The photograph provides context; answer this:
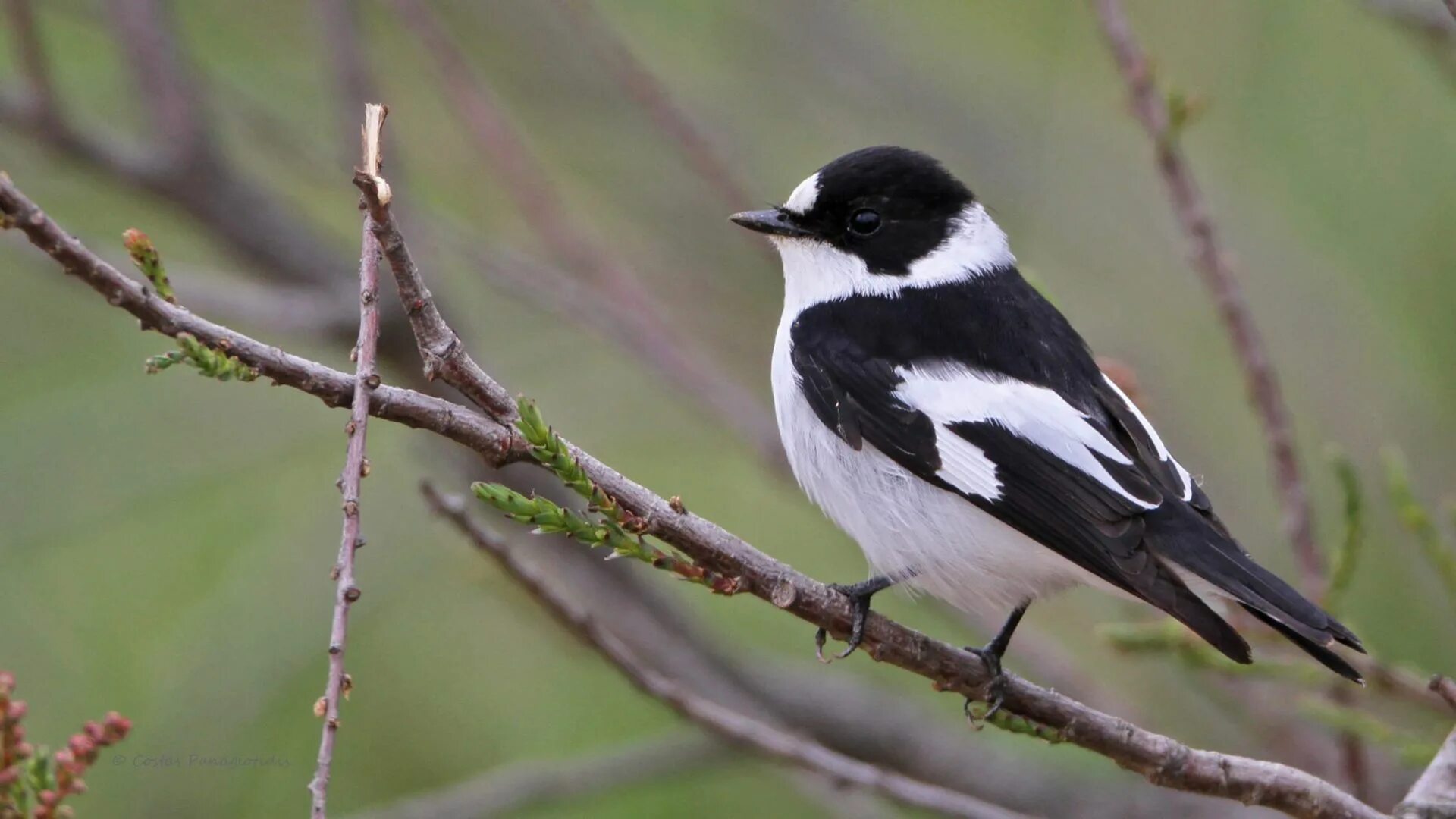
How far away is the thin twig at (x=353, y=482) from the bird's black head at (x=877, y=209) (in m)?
1.61

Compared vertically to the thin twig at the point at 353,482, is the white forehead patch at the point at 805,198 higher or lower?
higher

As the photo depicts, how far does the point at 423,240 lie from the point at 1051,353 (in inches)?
68.4

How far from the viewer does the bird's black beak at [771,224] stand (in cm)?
311

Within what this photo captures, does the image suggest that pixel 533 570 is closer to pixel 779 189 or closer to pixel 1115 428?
pixel 1115 428

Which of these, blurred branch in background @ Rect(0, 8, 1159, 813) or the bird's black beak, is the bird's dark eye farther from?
blurred branch in background @ Rect(0, 8, 1159, 813)

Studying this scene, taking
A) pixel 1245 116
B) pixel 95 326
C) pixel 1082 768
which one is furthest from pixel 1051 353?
pixel 95 326

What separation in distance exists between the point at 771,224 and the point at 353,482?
1.81 metres

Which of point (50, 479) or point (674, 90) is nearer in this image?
point (50, 479)

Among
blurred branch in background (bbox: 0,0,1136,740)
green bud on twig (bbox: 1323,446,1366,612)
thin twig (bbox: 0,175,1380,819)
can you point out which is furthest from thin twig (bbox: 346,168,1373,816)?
blurred branch in background (bbox: 0,0,1136,740)

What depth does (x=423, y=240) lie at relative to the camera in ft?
12.4

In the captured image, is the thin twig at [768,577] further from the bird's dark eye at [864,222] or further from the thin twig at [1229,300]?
the bird's dark eye at [864,222]

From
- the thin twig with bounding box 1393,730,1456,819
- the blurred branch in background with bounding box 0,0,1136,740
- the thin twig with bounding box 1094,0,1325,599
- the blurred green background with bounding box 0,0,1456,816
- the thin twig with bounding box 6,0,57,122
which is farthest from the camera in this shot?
the blurred green background with bounding box 0,0,1456,816

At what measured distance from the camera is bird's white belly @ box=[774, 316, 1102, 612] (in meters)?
2.65

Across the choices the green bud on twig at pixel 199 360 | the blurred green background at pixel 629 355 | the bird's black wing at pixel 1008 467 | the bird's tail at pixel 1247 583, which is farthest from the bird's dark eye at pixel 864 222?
the green bud on twig at pixel 199 360
